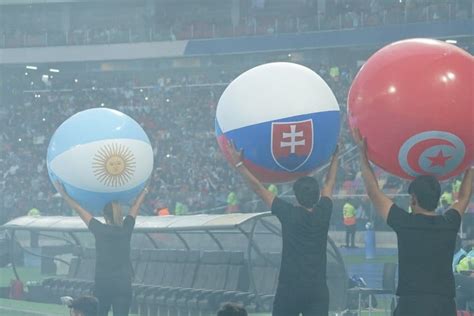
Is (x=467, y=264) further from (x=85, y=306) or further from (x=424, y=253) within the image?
(x=85, y=306)

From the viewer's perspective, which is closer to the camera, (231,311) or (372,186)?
(231,311)

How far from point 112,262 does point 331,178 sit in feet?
6.40

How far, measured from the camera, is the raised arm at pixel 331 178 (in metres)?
5.95

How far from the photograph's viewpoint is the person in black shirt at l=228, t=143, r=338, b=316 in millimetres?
5699

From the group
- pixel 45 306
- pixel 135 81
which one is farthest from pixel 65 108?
pixel 45 306

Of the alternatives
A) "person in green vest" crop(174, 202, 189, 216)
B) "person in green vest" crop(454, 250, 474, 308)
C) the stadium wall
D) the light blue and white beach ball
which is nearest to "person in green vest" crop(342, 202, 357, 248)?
"person in green vest" crop(174, 202, 189, 216)

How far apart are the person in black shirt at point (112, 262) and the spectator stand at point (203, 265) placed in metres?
3.40

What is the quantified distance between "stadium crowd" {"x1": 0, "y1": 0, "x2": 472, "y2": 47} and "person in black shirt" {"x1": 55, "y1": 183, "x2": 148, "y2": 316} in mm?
21841

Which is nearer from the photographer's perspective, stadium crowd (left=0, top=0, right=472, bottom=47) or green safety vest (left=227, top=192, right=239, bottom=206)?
green safety vest (left=227, top=192, right=239, bottom=206)

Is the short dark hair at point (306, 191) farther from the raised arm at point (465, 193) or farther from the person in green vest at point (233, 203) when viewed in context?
the person in green vest at point (233, 203)

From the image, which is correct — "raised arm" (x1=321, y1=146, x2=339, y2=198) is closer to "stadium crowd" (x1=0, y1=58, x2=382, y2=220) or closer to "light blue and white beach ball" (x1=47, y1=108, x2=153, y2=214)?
"light blue and white beach ball" (x1=47, y1=108, x2=153, y2=214)

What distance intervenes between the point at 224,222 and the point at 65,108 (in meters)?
24.9

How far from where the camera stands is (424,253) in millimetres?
5230

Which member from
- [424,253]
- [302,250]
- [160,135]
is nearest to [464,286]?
[302,250]
